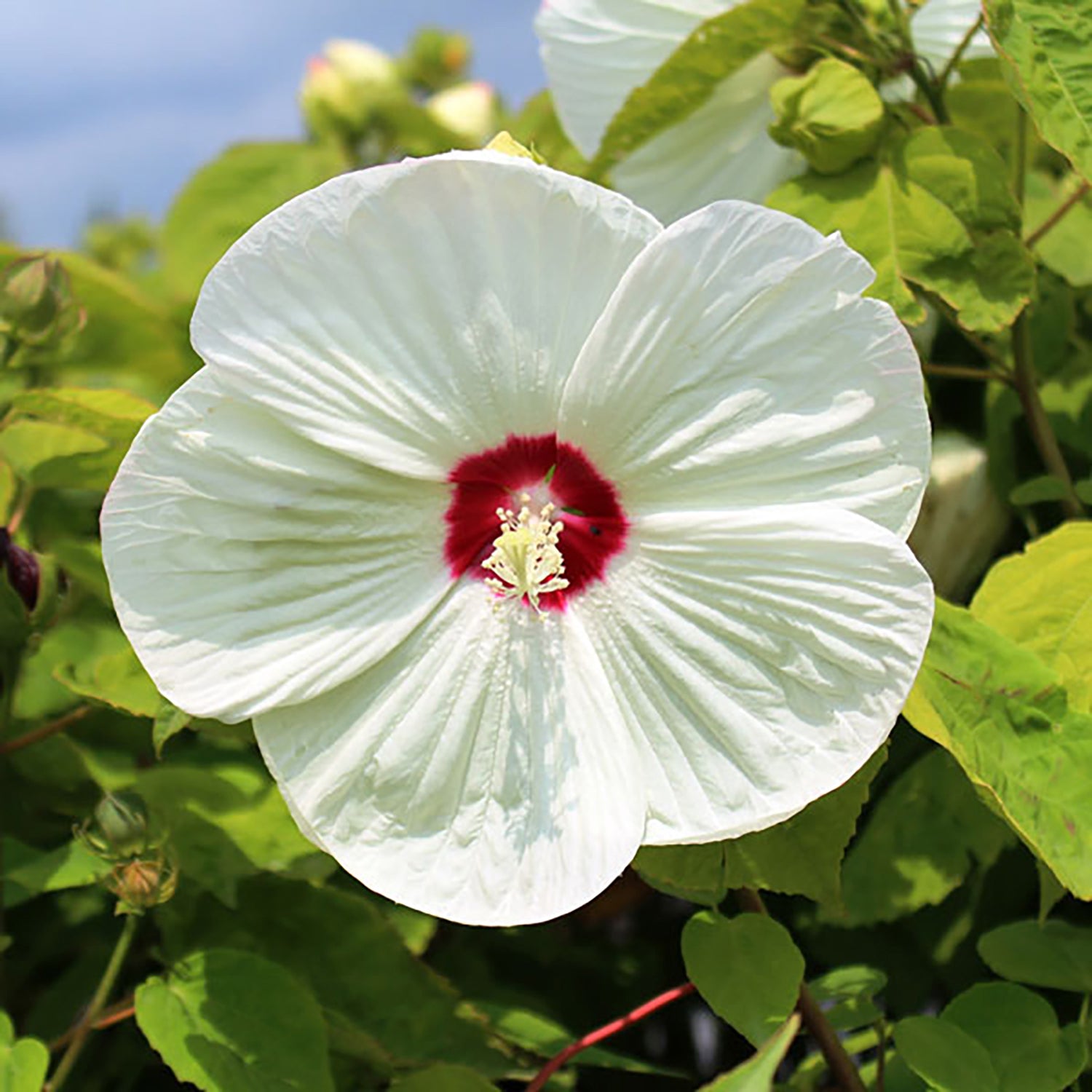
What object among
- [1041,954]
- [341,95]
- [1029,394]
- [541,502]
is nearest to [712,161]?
[1029,394]

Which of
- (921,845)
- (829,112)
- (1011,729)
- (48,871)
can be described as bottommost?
(48,871)

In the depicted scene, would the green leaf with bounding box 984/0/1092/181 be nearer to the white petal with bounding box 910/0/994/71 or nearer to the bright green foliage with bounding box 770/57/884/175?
the bright green foliage with bounding box 770/57/884/175

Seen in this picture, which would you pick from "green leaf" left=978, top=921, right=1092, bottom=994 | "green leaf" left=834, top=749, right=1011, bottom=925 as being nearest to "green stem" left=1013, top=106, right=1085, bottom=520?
"green leaf" left=834, top=749, right=1011, bottom=925

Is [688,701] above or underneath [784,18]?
underneath

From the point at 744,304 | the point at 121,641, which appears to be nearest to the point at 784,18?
the point at 744,304

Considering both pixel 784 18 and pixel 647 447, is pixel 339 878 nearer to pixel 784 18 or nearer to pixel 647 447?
pixel 647 447

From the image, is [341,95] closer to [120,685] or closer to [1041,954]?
[120,685]

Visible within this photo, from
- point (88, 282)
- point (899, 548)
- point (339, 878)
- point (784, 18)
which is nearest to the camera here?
point (899, 548)
